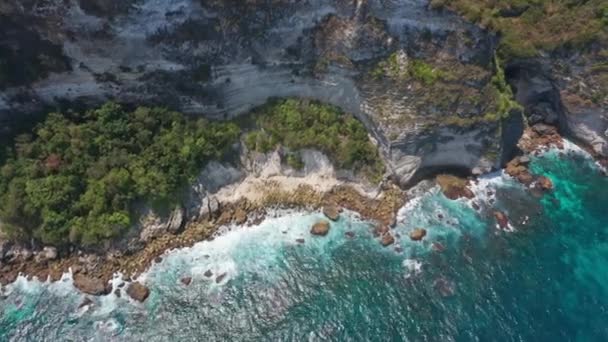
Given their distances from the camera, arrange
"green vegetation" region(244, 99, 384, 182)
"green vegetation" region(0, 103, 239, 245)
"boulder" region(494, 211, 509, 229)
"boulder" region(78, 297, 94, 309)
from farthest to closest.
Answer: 1. "green vegetation" region(244, 99, 384, 182)
2. "boulder" region(494, 211, 509, 229)
3. "green vegetation" region(0, 103, 239, 245)
4. "boulder" region(78, 297, 94, 309)

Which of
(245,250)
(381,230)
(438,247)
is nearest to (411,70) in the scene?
(381,230)

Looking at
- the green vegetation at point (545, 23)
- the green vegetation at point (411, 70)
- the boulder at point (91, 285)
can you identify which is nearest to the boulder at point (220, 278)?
the boulder at point (91, 285)

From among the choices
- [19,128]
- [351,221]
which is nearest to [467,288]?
[351,221]

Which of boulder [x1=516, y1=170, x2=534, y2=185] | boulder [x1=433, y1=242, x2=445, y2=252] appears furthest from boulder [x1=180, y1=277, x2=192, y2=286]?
boulder [x1=516, y1=170, x2=534, y2=185]

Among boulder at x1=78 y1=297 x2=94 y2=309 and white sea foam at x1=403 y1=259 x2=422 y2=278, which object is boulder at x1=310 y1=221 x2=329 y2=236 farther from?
boulder at x1=78 y1=297 x2=94 y2=309

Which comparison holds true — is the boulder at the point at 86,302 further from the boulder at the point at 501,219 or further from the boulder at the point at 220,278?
the boulder at the point at 501,219

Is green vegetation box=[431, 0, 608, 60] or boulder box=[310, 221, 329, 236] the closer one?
boulder box=[310, 221, 329, 236]

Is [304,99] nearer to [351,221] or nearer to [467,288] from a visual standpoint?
[351,221]
